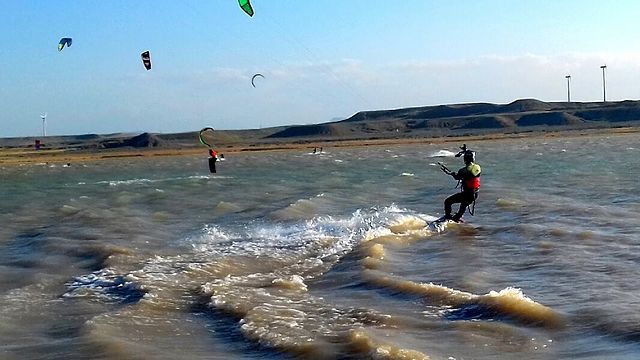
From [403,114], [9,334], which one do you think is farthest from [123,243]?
[403,114]

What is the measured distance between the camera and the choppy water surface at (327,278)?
7.62 m

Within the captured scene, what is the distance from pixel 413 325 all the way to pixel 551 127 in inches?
3440

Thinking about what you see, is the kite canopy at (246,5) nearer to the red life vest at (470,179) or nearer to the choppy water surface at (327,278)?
the choppy water surface at (327,278)

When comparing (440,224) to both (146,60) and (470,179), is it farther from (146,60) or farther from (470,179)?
(146,60)

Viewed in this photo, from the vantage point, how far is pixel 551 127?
9156 cm

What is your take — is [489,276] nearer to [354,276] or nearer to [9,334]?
[354,276]

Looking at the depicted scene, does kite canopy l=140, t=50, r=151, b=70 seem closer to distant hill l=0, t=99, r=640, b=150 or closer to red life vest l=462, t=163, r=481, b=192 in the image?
red life vest l=462, t=163, r=481, b=192

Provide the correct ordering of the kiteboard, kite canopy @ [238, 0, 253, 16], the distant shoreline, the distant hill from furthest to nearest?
the distant hill → the distant shoreline → kite canopy @ [238, 0, 253, 16] → the kiteboard

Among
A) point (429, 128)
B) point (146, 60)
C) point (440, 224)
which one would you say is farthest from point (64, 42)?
point (429, 128)

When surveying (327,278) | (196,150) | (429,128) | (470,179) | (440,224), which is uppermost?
(429,128)

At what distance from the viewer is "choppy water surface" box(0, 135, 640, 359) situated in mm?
7621

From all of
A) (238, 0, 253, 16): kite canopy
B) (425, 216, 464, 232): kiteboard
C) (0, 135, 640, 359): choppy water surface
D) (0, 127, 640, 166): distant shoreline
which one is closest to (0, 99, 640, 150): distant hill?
(0, 127, 640, 166): distant shoreline

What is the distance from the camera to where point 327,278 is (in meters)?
Answer: 10.9

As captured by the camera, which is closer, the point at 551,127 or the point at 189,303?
the point at 189,303
